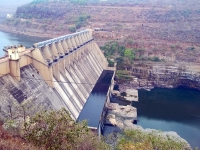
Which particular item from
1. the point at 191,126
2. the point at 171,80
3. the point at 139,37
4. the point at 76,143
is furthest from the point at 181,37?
the point at 76,143

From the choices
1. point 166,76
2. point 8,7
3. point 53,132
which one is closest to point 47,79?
point 53,132

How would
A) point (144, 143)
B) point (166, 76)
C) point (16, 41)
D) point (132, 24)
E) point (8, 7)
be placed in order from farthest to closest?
point (8, 7), point (132, 24), point (16, 41), point (166, 76), point (144, 143)

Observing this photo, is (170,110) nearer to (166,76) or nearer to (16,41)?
(166,76)

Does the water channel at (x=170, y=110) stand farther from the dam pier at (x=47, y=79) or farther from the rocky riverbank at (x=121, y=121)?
the dam pier at (x=47, y=79)

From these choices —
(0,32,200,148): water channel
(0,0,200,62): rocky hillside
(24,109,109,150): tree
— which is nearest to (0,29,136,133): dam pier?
(0,32,200,148): water channel

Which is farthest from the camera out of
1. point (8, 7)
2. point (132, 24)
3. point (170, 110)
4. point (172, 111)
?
point (8, 7)

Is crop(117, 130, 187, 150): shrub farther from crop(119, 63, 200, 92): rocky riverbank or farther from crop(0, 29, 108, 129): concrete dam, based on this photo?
crop(119, 63, 200, 92): rocky riverbank
